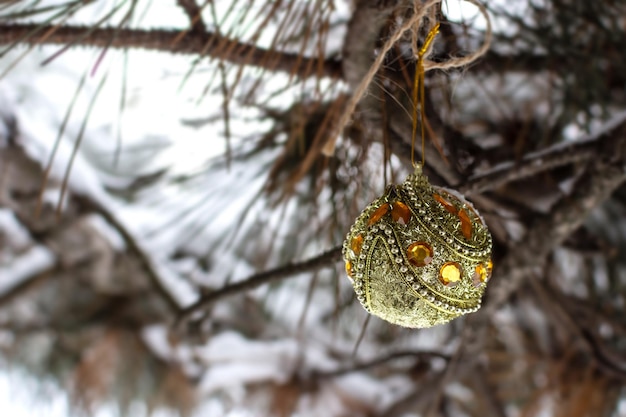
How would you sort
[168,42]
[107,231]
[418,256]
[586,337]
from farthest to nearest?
[107,231] → [586,337] → [168,42] → [418,256]

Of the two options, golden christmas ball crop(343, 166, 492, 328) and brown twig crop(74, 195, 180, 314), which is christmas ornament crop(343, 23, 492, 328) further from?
brown twig crop(74, 195, 180, 314)

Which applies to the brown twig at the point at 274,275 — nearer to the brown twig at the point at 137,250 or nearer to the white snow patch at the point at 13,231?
the brown twig at the point at 137,250

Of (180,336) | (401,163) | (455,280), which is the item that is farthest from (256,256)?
(455,280)

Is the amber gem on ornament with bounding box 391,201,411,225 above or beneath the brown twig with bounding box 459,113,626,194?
above

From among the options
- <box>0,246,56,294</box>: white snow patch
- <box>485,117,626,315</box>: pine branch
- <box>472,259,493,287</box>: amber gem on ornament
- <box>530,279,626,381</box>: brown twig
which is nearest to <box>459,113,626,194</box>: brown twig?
<box>485,117,626,315</box>: pine branch

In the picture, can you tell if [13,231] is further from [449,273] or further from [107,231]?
[449,273]

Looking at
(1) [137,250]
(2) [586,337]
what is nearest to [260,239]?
(1) [137,250]

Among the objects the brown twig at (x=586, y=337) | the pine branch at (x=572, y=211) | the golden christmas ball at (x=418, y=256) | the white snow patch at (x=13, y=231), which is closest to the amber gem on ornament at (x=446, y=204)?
the golden christmas ball at (x=418, y=256)
